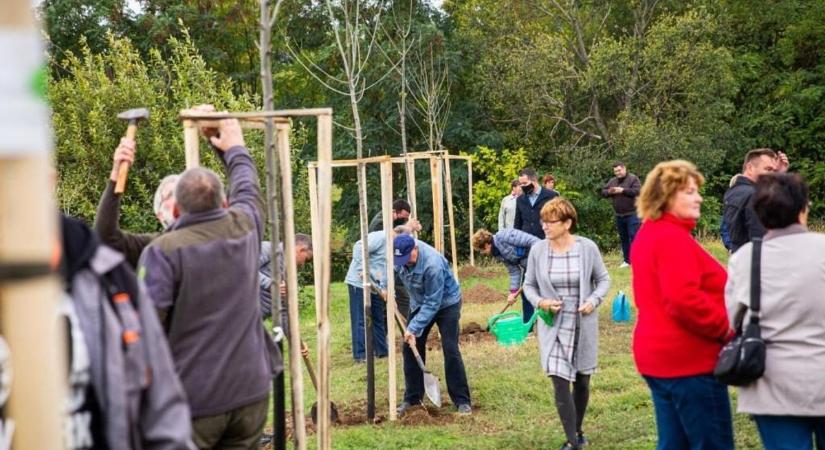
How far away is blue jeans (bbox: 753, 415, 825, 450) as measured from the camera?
4637mm

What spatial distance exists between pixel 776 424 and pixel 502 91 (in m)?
25.0

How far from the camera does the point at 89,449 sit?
2838mm

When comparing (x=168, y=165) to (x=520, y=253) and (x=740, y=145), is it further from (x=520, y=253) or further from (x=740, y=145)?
(x=740, y=145)

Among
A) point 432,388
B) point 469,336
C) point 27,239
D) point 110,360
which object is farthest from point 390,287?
point 27,239

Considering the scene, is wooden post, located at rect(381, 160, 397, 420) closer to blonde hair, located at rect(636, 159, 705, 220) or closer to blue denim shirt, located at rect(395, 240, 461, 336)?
blue denim shirt, located at rect(395, 240, 461, 336)

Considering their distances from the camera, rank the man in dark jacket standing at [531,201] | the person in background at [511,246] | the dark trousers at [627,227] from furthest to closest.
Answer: the dark trousers at [627,227], the man in dark jacket standing at [531,201], the person in background at [511,246]

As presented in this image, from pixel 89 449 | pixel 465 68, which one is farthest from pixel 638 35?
pixel 89 449

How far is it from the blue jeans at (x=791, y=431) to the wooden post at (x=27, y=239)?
3751mm

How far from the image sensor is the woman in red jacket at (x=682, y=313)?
495 cm

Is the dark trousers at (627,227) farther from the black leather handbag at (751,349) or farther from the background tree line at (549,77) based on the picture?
the black leather handbag at (751,349)

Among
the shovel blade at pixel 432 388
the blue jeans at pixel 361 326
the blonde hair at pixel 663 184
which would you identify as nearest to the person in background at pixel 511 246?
the blue jeans at pixel 361 326

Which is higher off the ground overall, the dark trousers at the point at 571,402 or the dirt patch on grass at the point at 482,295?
the dark trousers at the point at 571,402

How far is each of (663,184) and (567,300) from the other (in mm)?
2311

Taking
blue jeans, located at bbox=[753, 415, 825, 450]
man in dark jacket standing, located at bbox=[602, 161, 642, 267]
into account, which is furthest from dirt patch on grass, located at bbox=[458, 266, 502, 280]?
blue jeans, located at bbox=[753, 415, 825, 450]
